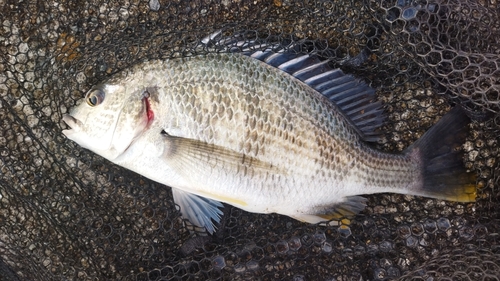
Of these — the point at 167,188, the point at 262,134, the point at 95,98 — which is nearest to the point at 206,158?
the point at 262,134

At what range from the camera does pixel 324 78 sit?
207cm

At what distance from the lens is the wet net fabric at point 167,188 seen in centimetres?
212

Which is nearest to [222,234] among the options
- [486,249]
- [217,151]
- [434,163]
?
[217,151]

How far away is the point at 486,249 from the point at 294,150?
3.16 feet

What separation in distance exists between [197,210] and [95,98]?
706mm

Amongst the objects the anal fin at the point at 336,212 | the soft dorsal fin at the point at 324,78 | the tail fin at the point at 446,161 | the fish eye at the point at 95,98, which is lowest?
the anal fin at the point at 336,212

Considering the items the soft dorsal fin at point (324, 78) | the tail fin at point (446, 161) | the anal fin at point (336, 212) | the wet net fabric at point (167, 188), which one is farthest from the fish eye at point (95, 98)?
the tail fin at point (446, 161)

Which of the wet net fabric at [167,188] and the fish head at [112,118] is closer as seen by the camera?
the fish head at [112,118]

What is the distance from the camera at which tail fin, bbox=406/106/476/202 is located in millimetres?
2051

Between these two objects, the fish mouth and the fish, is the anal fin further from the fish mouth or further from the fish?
the fish mouth

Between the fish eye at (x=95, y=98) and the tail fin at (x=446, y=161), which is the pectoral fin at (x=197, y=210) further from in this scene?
the tail fin at (x=446, y=161)

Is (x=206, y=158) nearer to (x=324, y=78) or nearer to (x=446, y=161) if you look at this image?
(x=324, y=78)

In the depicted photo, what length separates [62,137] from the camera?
88.6 inches

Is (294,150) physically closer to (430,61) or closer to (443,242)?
(430,61)
